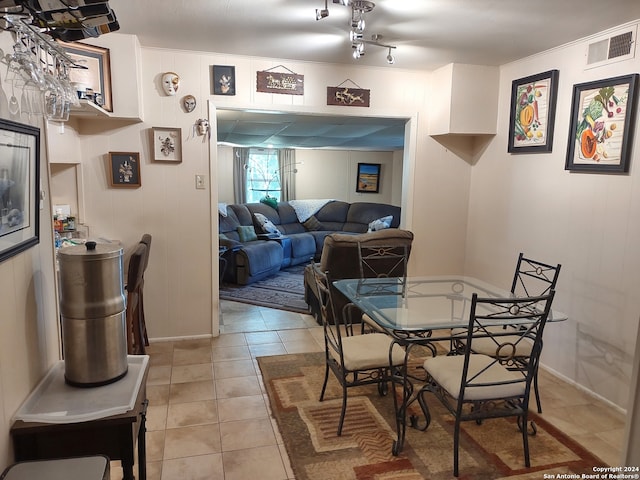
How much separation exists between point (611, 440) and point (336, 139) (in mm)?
6204

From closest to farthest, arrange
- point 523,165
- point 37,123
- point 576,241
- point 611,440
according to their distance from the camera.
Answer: point 37,123, point 611,440, point 576,241, point 523,165

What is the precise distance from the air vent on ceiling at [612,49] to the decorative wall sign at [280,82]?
208 centimetres

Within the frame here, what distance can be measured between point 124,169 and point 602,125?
334 centimetres

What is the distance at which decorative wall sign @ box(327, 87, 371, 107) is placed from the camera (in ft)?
12.3

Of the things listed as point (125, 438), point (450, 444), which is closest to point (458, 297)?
point (450, 444)

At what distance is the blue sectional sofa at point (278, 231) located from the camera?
18.8 feet

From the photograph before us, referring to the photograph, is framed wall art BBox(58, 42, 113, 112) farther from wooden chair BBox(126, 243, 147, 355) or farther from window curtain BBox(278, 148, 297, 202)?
window curtain BBox(278, 148, 297, 202)

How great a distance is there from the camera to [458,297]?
9.12 feet

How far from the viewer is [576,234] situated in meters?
3.00

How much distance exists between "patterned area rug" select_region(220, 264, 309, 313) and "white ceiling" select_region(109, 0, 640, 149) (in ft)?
8.39

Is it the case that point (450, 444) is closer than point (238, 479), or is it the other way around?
point (238, 479)

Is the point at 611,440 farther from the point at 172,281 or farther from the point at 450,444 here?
A: the point at 172,281

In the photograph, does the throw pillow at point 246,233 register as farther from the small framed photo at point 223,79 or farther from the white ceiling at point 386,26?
the white ceiling at point 386,26

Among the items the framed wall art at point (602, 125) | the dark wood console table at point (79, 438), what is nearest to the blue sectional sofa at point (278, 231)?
the framed wall art at point (602, 125)
